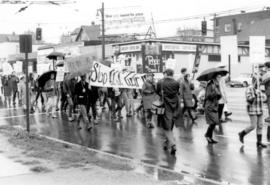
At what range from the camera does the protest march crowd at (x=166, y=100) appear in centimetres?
988

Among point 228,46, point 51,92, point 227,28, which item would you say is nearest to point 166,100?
point 51,92

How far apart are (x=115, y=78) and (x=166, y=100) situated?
19.1 feet

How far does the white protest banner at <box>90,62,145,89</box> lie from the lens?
15273mm

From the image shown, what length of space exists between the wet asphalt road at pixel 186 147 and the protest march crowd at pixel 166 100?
0.33m

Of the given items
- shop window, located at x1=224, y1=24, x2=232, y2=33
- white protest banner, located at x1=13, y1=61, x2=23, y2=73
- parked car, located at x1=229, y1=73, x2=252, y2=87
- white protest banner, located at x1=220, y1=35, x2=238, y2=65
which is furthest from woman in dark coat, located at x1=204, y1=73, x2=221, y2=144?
shop window, located at x1=224, y1=24, x2=232, y2=33

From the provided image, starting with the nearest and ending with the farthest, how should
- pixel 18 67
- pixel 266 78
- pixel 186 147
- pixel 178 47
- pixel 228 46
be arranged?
pixel 186 147
pixel 266 78
pixel 228 46
pixel 18 67
pixel 178 47

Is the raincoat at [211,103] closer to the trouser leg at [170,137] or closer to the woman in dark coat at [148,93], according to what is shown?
the trouser leg at [170,137]

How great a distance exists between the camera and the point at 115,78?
15508 millimetres

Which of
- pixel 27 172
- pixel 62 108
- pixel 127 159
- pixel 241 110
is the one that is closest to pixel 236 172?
pixel 127 159

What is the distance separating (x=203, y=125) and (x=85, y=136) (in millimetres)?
3622

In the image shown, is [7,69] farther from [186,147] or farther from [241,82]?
[241,82]

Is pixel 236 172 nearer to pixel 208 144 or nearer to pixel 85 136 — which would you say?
pixel 208 144

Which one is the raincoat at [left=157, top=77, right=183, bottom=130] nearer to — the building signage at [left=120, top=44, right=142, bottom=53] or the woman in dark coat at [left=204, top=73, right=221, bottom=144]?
Result: the woman in dark coat at [left=204, top=73, right=221, bottom=144]

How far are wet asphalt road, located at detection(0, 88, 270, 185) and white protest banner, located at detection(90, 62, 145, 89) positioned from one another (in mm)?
1199
